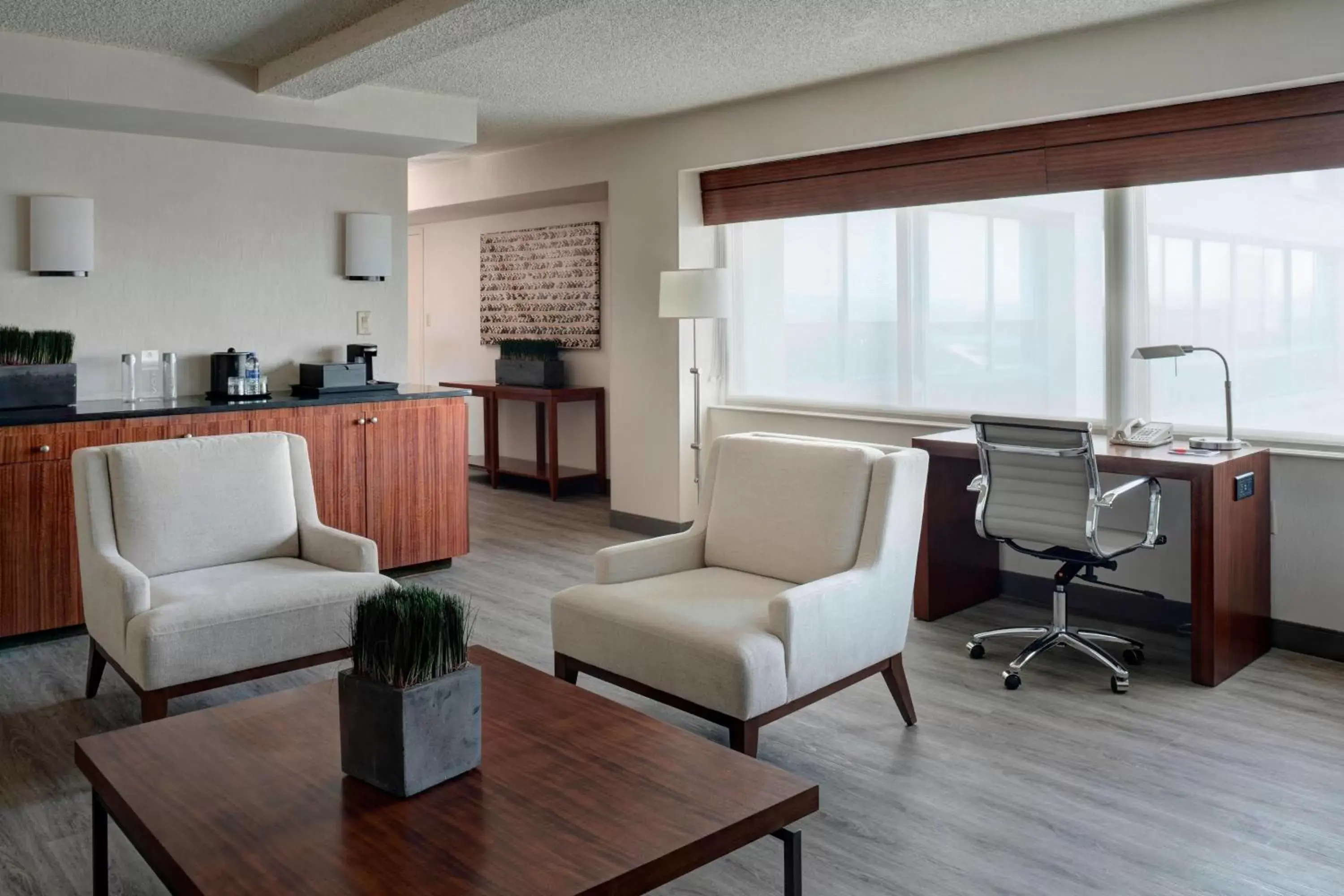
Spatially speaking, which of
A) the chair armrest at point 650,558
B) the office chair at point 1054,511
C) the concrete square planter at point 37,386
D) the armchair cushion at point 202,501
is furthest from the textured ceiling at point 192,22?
the office chair at point 1054,511

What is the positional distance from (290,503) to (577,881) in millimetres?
2324

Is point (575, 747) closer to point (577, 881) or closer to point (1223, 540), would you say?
point (577, 881)

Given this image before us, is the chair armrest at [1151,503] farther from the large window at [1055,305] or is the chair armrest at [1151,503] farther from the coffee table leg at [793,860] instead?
the coffee table leg at [793,860]

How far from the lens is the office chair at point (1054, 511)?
331 centimetres

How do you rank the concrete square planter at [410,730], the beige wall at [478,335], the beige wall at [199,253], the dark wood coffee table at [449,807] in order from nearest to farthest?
the dark wood coffee table at [449,807]
the concrete square planter at [410,730]
the beige wall at [199,253]
the beige wall at [478,335]

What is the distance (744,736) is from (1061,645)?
5.41 feet

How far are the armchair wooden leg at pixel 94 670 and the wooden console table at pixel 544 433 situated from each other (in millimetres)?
3412

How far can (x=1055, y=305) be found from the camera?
4.38 m

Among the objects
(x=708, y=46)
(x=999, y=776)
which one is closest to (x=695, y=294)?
(x=708, y=46)

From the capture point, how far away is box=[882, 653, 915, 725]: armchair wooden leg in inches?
117

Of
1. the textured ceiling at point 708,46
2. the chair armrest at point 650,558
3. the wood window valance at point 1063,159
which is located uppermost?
the textured ceiling at point 708,46

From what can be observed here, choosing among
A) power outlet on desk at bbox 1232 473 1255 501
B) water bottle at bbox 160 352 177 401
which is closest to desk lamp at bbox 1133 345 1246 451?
power outlet on desk at bbox 1232 473 1255 501

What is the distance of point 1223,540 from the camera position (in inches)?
132

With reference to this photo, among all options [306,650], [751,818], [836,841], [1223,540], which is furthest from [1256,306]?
[306,650]
